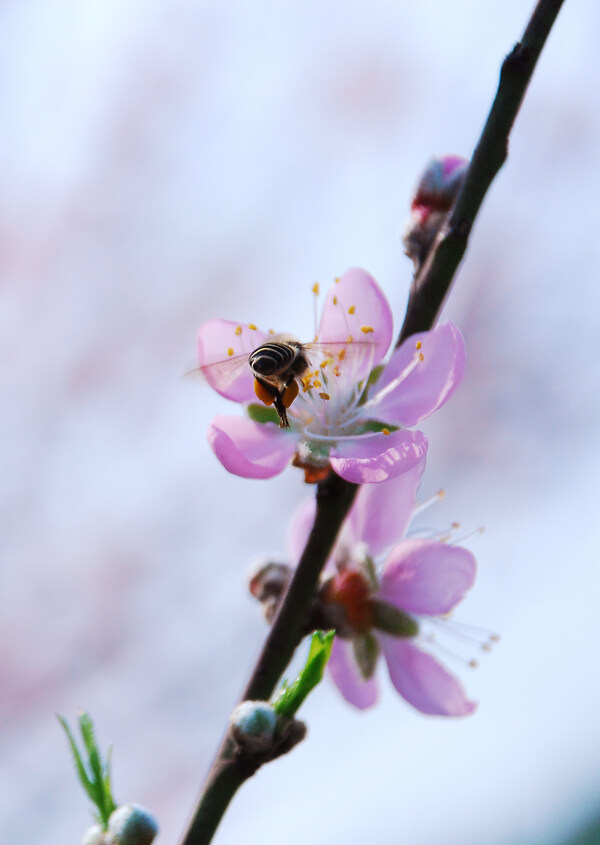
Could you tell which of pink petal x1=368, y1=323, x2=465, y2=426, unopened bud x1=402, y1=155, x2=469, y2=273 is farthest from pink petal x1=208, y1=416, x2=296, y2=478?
unopened bud x1=402, y1=155, x2=469, y2=273

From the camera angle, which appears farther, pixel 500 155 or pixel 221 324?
pixel 221 324

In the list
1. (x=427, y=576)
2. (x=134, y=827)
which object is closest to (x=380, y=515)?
(x=427, y=576)

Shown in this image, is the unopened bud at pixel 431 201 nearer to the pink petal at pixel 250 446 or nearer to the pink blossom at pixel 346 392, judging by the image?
the pink blossom at pixel 346 392

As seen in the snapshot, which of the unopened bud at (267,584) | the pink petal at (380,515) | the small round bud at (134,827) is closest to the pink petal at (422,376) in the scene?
the pink petal at (380,515)

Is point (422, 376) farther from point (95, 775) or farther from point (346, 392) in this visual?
point (95, 775)

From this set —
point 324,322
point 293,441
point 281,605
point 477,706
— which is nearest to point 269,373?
point 293,441

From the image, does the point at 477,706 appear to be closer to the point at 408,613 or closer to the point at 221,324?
the point at 408,613
